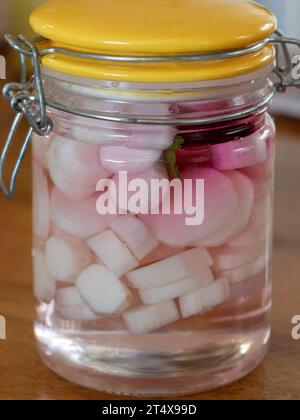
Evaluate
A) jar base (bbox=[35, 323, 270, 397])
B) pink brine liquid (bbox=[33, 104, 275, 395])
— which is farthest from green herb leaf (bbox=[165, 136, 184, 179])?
jar base (bbox=[35, 323, 270, 397])

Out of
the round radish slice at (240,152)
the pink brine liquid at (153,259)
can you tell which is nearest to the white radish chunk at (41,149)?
the pink brine liquid at (153,259)

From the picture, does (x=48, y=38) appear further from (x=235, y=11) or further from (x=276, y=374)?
(x=276, y=374)

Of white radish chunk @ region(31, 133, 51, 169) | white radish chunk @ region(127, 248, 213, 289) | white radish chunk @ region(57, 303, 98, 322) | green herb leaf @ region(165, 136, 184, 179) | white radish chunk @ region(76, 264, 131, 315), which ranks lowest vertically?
white radish chunk @ region(57, 303, 98, 322)

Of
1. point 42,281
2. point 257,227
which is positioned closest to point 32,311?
point 42,281

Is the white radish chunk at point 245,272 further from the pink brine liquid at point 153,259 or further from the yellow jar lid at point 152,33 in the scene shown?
the yellow jar lid at point 152,33

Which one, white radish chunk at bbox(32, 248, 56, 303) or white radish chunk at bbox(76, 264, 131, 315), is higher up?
white radish chunk at bbox(76, 264, 131, 315)

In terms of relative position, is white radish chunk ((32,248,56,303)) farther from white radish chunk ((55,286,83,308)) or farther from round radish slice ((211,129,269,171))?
round radish slice ((211,129,269,171))

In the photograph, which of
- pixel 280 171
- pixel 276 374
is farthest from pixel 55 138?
pixel 280 171
